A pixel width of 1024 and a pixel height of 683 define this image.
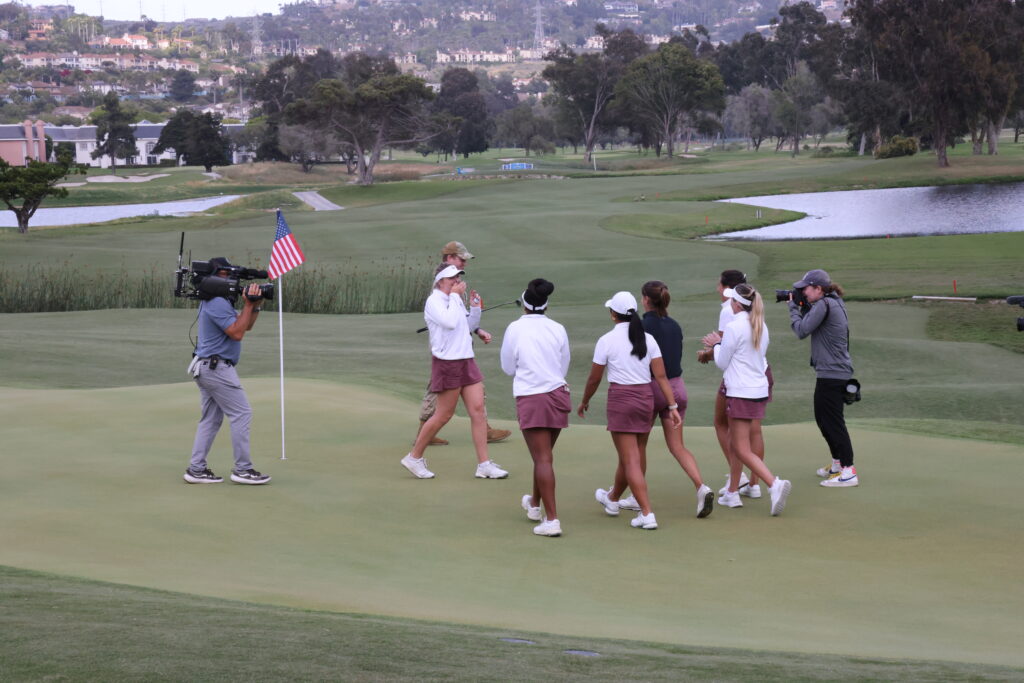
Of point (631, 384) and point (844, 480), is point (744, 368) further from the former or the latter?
point (844, 480)

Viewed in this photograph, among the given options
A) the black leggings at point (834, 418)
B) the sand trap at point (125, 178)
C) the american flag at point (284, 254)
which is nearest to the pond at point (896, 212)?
the american flag at point (284, 254)

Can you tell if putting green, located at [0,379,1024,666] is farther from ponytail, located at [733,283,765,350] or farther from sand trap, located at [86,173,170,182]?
sand trap, located at [86,173,170,182]

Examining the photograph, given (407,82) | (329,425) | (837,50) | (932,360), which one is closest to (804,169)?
(837,50)

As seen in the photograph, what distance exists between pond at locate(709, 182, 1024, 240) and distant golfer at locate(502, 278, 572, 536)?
140 ft

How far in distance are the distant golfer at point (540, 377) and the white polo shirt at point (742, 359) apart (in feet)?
4.78

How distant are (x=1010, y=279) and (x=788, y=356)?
46.6 ft

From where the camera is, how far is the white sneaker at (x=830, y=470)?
10.7 metres

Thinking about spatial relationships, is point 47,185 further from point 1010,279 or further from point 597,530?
point 597,530

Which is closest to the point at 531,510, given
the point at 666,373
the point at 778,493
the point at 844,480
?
the point at 666,373

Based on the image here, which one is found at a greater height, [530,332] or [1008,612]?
[530,332]

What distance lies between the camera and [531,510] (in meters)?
9.55

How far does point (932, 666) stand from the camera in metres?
5.97

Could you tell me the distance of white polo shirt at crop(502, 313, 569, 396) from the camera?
9.35 meters

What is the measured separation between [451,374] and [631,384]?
2.30 metres
